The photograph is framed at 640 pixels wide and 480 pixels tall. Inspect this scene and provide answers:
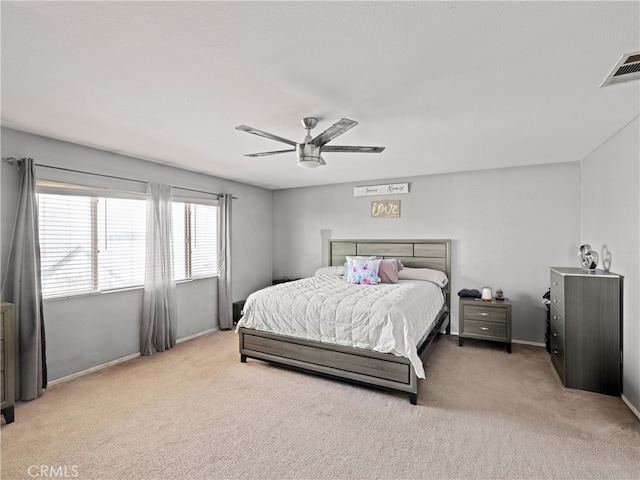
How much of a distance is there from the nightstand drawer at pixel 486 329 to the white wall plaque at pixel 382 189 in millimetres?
2153

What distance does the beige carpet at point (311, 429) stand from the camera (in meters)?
1.98

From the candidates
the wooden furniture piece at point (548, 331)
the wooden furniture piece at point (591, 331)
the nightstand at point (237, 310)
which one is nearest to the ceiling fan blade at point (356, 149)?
the wooden furniture piece at point (591, 331)

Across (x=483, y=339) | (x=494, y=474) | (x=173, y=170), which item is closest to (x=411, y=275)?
(x=483, y=339)

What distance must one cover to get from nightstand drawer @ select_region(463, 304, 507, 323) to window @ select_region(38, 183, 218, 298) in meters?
3.97

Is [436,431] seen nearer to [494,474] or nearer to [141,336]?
[494,474]

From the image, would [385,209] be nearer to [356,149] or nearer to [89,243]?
[356,149]

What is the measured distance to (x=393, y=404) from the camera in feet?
8.95

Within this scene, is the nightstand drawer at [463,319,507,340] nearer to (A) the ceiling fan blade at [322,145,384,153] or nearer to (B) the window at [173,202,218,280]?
(A) the ceiling fan blade at [322,145,384,153]

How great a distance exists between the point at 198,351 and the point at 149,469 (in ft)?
7.03

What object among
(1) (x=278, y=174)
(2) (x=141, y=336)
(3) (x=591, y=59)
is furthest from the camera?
(1) (x=278, y=174)

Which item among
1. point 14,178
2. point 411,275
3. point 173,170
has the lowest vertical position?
point 411,275

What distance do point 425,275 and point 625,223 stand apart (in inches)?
86.8

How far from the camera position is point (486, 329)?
4.09 meters

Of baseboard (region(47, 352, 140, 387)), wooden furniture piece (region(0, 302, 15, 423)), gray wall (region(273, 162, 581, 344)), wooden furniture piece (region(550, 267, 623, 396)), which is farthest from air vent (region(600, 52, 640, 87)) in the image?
baseboard (region(47, 352, 140, 387))
